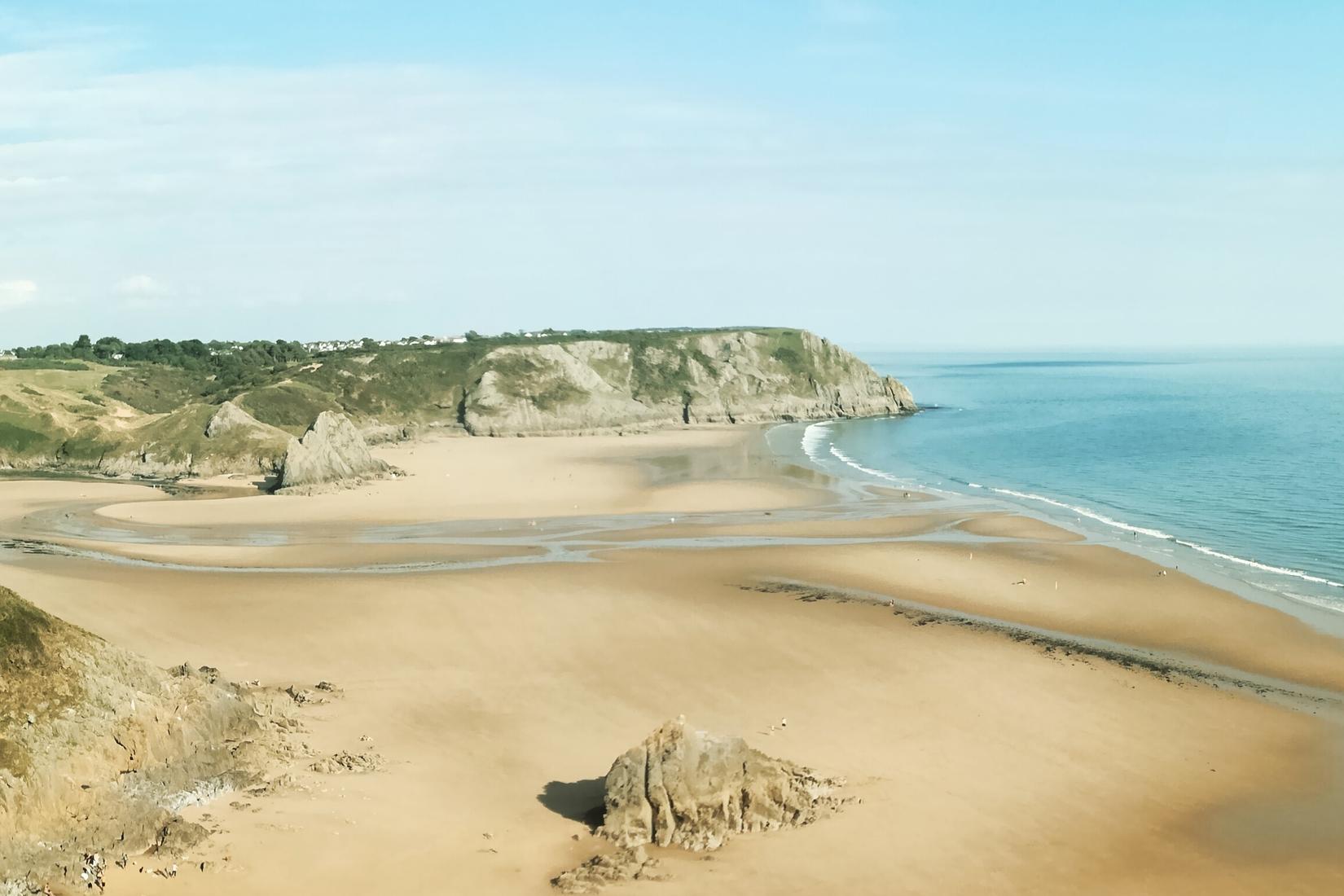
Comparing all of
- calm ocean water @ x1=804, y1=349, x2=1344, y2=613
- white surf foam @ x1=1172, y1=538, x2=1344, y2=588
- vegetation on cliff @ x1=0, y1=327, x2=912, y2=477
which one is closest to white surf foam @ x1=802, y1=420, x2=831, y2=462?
calm ocean water @ x1=804, y1=349, x2=1344, y2=613

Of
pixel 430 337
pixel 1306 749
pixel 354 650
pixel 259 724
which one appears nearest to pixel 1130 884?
pixel 1306 749

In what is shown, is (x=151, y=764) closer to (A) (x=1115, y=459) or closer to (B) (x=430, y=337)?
(A) (x=1115, y=459)

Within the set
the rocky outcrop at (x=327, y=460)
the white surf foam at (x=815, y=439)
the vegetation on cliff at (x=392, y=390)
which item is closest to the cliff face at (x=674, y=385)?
the vegetation on cliff at (x=392, y=390)

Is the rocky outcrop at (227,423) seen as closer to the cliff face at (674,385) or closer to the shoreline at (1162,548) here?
the cliff face at (674,385)

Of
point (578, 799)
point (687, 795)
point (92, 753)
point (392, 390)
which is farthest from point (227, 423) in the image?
point (687, 795)

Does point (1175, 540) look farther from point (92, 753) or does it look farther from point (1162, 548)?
point (92, 753)

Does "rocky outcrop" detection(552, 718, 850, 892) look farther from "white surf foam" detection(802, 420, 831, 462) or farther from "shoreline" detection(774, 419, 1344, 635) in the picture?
"white surf foam" detection(802, 420, 831, 462)
